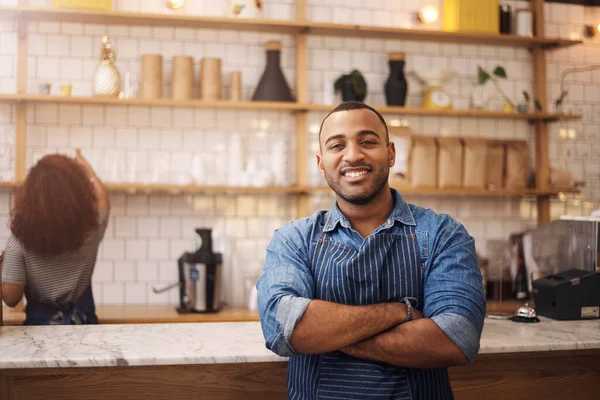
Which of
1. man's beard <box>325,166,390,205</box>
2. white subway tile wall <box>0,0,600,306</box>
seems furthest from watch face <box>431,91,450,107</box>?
man's beard <box>325,166,390,205</box>

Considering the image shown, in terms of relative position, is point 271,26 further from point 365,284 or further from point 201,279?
point 365,284

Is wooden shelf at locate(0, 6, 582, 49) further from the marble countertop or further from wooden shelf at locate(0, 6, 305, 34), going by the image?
the marble countertop

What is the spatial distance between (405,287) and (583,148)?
3.63 meters

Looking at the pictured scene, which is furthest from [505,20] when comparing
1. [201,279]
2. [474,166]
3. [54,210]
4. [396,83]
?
[54,210]

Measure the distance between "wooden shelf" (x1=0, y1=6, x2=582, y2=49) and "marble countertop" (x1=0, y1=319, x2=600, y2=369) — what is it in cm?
226

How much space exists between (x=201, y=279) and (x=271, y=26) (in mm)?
1621

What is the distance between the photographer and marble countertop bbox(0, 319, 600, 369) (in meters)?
2.00

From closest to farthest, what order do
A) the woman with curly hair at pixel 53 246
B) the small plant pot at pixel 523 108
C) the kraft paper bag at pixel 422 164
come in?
the woman with curly hair at pixel 53 246
the kraft paper bag at pixel 422 164
the small plant pot at pixel 523 108

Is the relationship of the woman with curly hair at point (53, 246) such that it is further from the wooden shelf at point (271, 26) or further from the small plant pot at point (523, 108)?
the small plant pot at point (523, 108)

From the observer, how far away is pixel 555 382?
2.32 metres

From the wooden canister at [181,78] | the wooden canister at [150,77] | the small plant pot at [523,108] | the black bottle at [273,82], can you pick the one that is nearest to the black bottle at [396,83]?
the black bottle at [273,82]

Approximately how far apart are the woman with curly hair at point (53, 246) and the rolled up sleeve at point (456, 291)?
6.01 feet

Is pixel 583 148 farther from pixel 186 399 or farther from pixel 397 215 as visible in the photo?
pixel 186 399

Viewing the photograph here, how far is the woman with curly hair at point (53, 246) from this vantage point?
3045 mm
